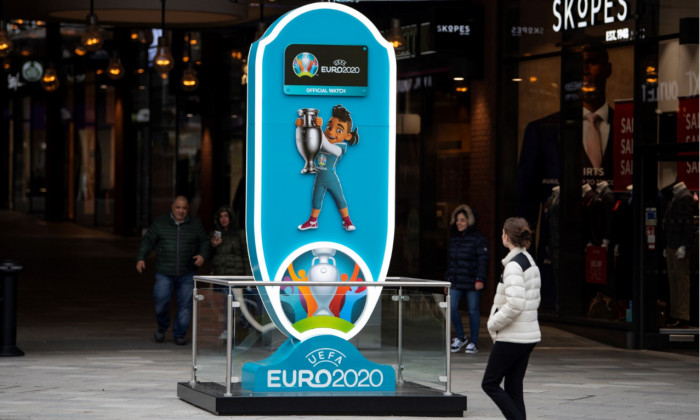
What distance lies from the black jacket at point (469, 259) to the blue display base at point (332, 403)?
454 cm

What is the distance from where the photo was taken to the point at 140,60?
37844 mm

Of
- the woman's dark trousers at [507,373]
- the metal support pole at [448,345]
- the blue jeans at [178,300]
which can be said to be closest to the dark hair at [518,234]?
the woman's dark trousers at [507,373]

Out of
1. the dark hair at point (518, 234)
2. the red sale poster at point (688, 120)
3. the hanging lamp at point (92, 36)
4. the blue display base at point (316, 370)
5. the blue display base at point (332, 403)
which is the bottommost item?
the blue display base at point (332, 403)

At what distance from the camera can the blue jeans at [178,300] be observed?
15094 millimetres

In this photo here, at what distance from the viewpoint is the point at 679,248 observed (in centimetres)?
1589

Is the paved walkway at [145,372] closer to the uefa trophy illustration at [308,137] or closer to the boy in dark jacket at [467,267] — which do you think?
the boy in dark jacket at [467,267]

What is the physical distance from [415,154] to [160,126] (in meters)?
18.2

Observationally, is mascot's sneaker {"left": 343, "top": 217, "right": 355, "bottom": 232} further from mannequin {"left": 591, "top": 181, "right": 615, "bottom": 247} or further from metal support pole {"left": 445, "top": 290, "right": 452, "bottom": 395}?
mannequin {"left": 591, "top": 181, "right": 615, "bottom": 247}

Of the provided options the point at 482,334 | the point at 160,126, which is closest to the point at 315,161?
the point at 482,334

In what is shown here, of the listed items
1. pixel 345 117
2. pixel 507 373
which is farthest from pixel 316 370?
pixel 345 117

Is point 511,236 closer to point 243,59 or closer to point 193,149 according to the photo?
point 243,59

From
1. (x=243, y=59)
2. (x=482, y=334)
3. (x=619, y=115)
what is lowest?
(x=482, y=334)

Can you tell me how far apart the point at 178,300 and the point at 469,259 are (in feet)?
11.2

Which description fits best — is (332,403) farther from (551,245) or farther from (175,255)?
(551,245)
